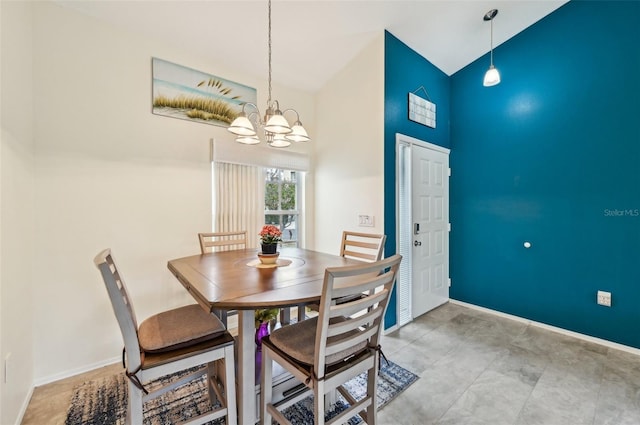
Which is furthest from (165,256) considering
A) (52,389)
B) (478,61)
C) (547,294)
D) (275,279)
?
(478,61)

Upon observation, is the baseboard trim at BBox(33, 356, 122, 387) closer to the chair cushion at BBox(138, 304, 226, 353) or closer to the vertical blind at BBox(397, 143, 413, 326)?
the chair cushion at BBox(138, 304, 226, 353)

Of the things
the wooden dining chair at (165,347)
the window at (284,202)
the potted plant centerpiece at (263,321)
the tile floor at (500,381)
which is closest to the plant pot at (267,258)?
the potted plant centerpiece at (263,321)

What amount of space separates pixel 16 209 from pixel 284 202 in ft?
7.52

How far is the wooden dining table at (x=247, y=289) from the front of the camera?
120 centimetres

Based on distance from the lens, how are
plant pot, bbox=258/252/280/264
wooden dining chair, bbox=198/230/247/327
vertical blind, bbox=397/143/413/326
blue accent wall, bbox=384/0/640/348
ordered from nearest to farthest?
plant pot, bbox=258/252/280/264
wooden dining chair, bbox=198/230/247/327
blue accent wall, bbox=384/0/640/348
vertical blind, bbox=397/143/413/326

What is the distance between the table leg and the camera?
134cm

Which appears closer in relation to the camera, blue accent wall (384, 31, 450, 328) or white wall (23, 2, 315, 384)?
white wall (23, 2, 315, 384)

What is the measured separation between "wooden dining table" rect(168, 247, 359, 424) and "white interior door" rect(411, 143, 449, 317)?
5.13 ft

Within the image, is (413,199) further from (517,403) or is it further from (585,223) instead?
(517,403)

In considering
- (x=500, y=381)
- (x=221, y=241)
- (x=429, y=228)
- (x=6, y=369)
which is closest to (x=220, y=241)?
(x=221, y=241)

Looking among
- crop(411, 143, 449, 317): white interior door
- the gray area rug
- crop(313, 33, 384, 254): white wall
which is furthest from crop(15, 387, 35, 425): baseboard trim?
crop(411, 143, 449, 317): white interior door

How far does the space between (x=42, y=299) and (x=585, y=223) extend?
479cm

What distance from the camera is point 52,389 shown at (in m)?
1.88

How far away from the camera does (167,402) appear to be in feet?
5.70
